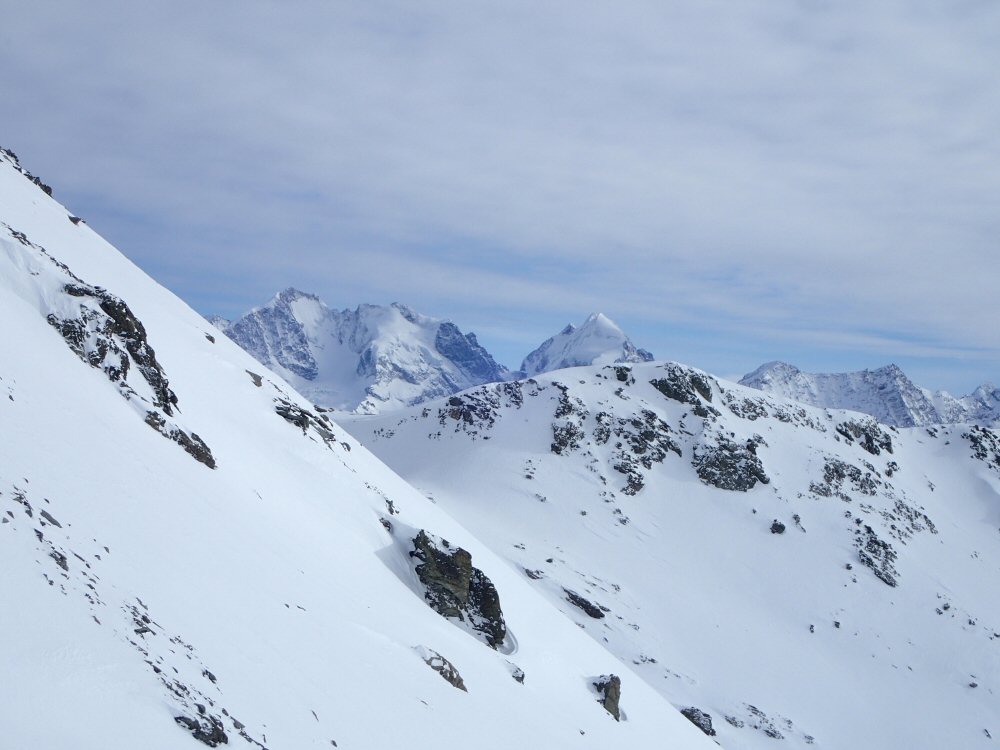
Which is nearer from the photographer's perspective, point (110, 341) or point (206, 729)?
point (206, 729)

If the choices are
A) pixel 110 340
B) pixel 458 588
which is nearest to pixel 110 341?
pixel 110 340

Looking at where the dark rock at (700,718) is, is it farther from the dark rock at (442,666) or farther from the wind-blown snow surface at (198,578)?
the dark rock at (442,666)

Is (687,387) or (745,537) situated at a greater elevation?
(687,387)

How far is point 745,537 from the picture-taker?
6750cm

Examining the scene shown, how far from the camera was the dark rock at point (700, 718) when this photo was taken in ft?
126

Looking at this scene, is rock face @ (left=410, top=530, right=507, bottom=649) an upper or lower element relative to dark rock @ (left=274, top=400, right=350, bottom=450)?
lower

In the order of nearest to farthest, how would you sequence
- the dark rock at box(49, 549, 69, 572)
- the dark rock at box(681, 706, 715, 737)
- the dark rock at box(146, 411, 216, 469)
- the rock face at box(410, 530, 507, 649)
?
the dark rock at box(49, 549, 69, 572) → the dark rock at box(146, 411, 216, 469) → the rock face at box(410, 530, 507, 649) → the dark rock at box(681, 706, 715, 737)

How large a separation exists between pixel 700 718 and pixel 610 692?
1867 cm

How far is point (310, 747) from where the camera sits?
35.6 ft

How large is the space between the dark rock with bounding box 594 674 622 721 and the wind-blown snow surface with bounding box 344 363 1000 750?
19388mm

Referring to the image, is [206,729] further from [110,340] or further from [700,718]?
[700,718]

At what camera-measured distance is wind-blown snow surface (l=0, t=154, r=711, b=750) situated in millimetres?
8969

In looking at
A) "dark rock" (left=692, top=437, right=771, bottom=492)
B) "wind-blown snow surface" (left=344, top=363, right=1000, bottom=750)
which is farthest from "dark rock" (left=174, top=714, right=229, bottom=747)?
"dark rock" (left=692, top=437, right=771, bottom=492)

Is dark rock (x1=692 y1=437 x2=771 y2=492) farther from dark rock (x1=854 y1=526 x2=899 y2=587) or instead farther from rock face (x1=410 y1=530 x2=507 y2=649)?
rock face (x1=410 y1=530 x2=507 y2=649)
